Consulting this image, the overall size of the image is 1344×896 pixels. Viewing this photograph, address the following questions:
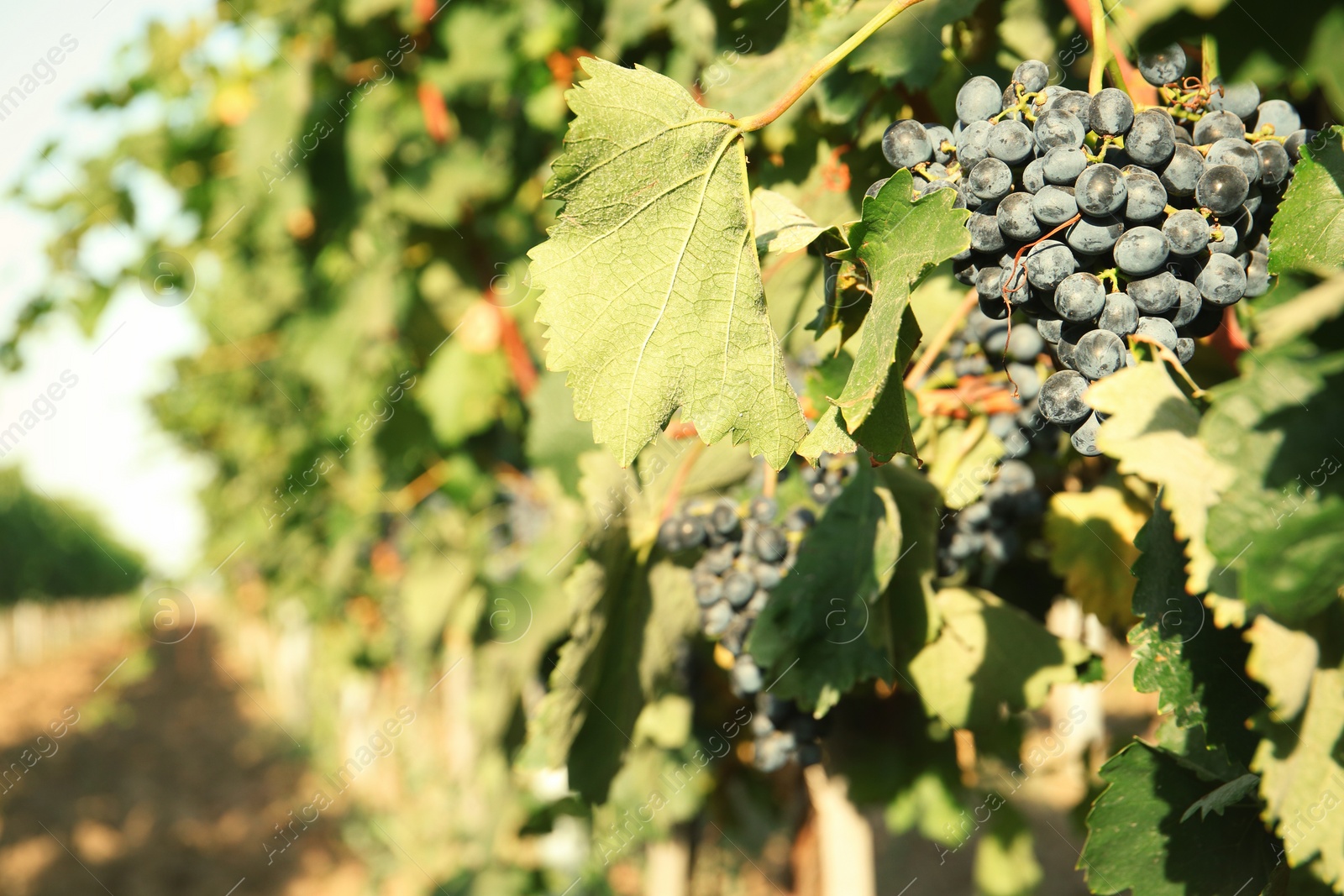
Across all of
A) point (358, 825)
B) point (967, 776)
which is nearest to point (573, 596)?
point (967, 776)

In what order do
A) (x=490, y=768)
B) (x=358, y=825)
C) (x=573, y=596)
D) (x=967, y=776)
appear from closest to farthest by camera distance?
(x=573, y=596)
(x=967, y=776)
(x=490, y=768)
(x=358, y=825)

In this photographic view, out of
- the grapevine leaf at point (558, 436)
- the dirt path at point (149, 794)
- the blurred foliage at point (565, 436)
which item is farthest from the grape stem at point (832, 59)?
the dirt path at point (149, 794)

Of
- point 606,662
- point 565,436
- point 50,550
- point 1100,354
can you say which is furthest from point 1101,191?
point 50,550

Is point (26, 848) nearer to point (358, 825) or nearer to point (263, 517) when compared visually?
point (358, 825)

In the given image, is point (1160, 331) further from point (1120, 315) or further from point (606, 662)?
point (606, 662)

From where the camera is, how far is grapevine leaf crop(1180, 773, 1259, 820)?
850mm

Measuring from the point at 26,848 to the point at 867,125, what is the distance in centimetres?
1421

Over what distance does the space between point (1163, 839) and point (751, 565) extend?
63cm

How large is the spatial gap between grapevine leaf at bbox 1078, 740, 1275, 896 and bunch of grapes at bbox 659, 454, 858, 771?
1.62 ft

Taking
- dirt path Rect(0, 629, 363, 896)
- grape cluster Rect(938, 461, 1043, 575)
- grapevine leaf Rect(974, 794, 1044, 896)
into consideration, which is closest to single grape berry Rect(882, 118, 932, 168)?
grape cluster Rect(938, 461, 1043, 575)

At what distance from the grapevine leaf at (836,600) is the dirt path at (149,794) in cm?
1018

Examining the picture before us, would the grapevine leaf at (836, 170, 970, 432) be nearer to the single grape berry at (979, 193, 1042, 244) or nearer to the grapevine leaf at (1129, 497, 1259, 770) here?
the single grape berry at (979, 193, 1042, 244)

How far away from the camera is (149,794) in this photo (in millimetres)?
14078

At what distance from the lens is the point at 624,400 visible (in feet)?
2.78
